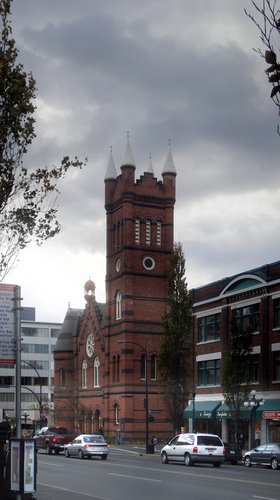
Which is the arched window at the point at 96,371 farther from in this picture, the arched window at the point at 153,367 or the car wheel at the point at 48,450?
the car wheel at the point at 48,450

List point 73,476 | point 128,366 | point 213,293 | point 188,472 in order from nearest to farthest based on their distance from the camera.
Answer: point 73,476 → point 188,472 → point 213,293 → point 128,366

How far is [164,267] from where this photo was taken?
85.6 metres

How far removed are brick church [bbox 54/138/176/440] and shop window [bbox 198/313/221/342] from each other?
16071 mm

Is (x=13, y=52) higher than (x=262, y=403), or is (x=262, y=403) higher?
(x=13, y=52)

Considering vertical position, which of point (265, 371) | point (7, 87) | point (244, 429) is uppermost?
point (7, 87)

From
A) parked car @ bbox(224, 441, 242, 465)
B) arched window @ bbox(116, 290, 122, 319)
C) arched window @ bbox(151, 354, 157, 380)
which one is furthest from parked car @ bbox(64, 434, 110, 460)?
arched window @ bbox(116, 290, 122, 319)

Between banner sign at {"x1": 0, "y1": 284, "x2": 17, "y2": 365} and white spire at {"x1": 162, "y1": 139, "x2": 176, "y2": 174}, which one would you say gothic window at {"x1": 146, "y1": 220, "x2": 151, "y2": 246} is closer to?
white spire at {"x1": 162, "y1": 139, "x2": 176, "y2": 174}

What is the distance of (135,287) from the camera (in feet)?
274

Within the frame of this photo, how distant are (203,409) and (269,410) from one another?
381 inches

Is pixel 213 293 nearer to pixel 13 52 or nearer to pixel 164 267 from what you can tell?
pixel 164 267

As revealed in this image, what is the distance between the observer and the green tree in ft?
216

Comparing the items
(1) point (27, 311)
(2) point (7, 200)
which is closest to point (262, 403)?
(2) point (7, 200)

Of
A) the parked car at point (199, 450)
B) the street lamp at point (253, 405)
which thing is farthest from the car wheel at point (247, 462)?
the street lamp at point (253, 405)

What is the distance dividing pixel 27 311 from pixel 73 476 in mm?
116370
